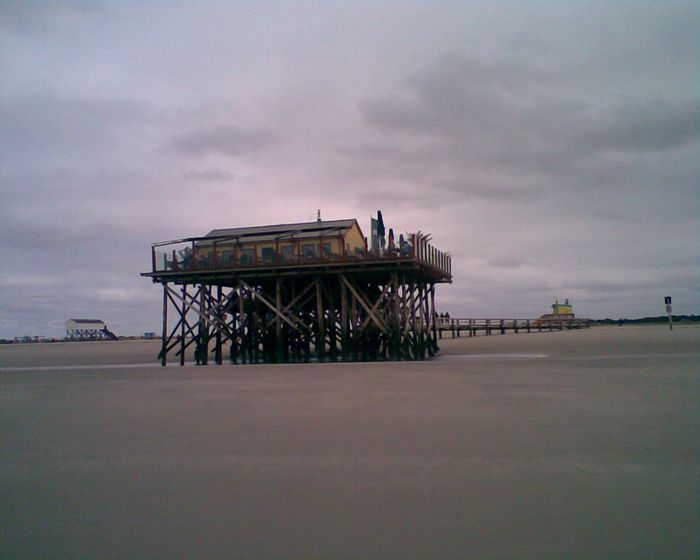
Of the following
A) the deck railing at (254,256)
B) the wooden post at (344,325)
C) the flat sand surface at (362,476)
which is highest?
the deck railing at (254,256)

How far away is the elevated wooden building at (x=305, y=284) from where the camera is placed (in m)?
26.9

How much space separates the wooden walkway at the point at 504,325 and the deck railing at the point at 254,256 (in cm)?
2528

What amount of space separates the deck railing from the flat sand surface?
14066mm

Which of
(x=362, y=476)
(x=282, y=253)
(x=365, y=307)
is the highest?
(x=282, y=253)

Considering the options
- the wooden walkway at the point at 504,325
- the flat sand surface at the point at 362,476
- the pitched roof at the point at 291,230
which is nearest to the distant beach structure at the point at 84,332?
the wooden walkway at the point at 504,325

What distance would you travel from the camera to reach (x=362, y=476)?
6574 mm

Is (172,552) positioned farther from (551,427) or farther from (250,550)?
(551,427)

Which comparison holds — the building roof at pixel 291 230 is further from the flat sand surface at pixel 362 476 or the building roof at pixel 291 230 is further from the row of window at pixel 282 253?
the flat sand surface at pixel 362 476

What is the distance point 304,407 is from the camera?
11367mm

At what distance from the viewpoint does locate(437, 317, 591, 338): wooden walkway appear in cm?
5779

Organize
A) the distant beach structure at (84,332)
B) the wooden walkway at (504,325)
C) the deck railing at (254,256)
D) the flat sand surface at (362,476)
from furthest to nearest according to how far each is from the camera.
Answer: the distant beach structure at (84,332)
the wooden walkway at (504,325)
the deck railing at (254,256)
the flat sand surface at (362,476)

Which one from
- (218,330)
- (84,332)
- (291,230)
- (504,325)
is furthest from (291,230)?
(84,332)

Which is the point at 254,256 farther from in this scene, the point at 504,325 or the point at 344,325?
the point at 504,325

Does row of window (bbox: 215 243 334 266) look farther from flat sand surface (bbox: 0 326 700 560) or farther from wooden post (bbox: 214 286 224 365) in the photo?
flat sand surface (bbox: 0 326 700 560)
